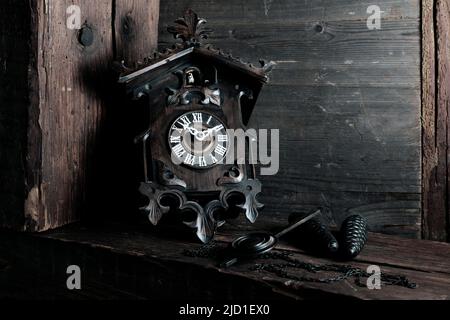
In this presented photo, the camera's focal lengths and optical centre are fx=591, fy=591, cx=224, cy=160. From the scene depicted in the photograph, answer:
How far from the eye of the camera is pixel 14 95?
5.59 feet

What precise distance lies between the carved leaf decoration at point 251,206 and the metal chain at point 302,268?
0.13 meters

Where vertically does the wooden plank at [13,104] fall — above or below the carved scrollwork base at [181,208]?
above

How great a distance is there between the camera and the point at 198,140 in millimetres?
1671

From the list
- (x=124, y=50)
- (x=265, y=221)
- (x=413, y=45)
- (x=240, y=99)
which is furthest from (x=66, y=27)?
(x=413, y=45)

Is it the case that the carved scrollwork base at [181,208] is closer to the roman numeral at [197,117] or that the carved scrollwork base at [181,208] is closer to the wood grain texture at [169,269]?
the wood grain texture at [169,269]

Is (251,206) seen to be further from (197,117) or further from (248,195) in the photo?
(197,117)

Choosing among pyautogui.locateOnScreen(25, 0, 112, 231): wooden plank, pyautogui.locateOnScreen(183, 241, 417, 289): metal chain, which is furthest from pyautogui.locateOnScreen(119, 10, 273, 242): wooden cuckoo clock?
pyautogui.locateOnScreen(25, 0, 112, 231): wooden plank

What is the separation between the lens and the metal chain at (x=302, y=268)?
131 cm

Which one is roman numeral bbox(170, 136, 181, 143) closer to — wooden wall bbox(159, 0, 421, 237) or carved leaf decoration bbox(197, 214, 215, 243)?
carved leaf decoration bbox(197, 214, 215, 243)

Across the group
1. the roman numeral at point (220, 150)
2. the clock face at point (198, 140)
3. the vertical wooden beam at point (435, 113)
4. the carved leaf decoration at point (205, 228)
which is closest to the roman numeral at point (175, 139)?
the clock face at point (198, 140)

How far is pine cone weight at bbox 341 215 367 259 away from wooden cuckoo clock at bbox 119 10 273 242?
26 cm

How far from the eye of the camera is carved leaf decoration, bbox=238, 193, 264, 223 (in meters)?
1.63

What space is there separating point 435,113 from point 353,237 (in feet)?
1.97

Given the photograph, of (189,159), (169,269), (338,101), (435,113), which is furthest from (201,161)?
(435,113)
